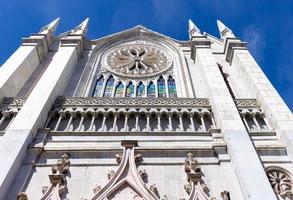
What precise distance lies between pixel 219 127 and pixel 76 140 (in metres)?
5.12

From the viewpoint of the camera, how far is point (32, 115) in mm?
11219

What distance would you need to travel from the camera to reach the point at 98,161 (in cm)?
1008

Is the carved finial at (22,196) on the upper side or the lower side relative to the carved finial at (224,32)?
A: lower

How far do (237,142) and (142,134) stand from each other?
3278 millimetres

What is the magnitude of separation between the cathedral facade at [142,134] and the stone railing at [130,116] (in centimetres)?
4

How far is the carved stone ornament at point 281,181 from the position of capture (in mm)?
8820

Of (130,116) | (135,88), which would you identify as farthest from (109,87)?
(130,116)

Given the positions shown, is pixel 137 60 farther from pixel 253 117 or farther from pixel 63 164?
pixel 63 164

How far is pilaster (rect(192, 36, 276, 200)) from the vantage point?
823 centimetres

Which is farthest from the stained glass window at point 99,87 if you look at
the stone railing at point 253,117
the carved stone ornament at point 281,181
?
the carved stone ornament at point 281,181

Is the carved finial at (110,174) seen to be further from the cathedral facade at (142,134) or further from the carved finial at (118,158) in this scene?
the carved finial at (118,158)

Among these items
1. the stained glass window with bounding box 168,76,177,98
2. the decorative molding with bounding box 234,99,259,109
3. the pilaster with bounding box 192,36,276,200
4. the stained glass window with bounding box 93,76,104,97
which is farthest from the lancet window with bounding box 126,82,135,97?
the decorative molding with bounding box 234,99,259,109

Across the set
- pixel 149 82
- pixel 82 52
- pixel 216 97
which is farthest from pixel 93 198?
pixel 82 52

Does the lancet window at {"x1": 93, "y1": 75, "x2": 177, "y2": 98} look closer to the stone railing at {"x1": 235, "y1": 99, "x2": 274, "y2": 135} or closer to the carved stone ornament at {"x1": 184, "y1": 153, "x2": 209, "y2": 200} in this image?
the stone railing at {"x1": 235, "y1": 99, "x2": 274, "y2": 135}
